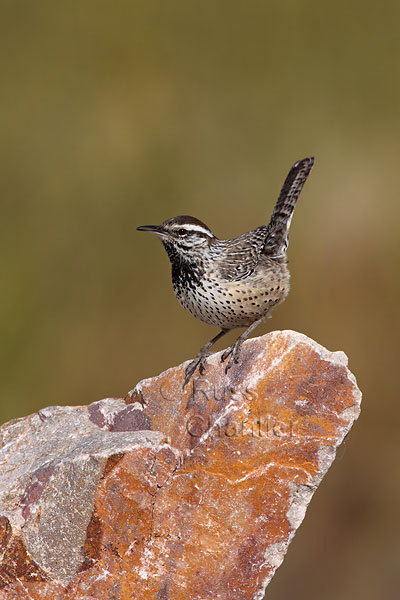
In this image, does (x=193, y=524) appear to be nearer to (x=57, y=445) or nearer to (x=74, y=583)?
(x=74, y=583)

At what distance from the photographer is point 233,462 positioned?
2.98m

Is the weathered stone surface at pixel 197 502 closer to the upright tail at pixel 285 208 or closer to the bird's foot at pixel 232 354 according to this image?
the bird's foot at pixel 232 354

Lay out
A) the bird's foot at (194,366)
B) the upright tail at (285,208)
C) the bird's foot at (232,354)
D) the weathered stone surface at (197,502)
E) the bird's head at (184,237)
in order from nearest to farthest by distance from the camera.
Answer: the weathered stone surface at (197,502), the bird's foot at (232,354), the bird's foot at (194,366), the upright tail at (285,208), the bird's head at (184,237)

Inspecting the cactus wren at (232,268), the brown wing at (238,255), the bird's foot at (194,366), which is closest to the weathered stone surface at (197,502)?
the bird's foot at (194,366)

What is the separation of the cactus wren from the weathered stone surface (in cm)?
63

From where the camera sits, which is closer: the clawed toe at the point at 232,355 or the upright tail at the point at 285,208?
the clawed toe at the point at 232,355

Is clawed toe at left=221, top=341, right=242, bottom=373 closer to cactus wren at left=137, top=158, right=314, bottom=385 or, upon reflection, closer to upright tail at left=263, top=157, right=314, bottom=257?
cactus wren at left=137, top=158, right=314, bottom=385

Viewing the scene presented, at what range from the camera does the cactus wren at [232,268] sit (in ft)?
12.1

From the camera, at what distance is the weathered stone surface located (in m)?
2.93

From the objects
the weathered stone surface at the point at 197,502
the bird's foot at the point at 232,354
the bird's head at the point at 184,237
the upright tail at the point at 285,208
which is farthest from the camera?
the bird's head at the point at 184,237

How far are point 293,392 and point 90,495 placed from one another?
2.95ft

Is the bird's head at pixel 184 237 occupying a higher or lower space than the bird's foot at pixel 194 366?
higher

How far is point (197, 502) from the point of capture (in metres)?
2.99

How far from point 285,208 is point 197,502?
153cm
